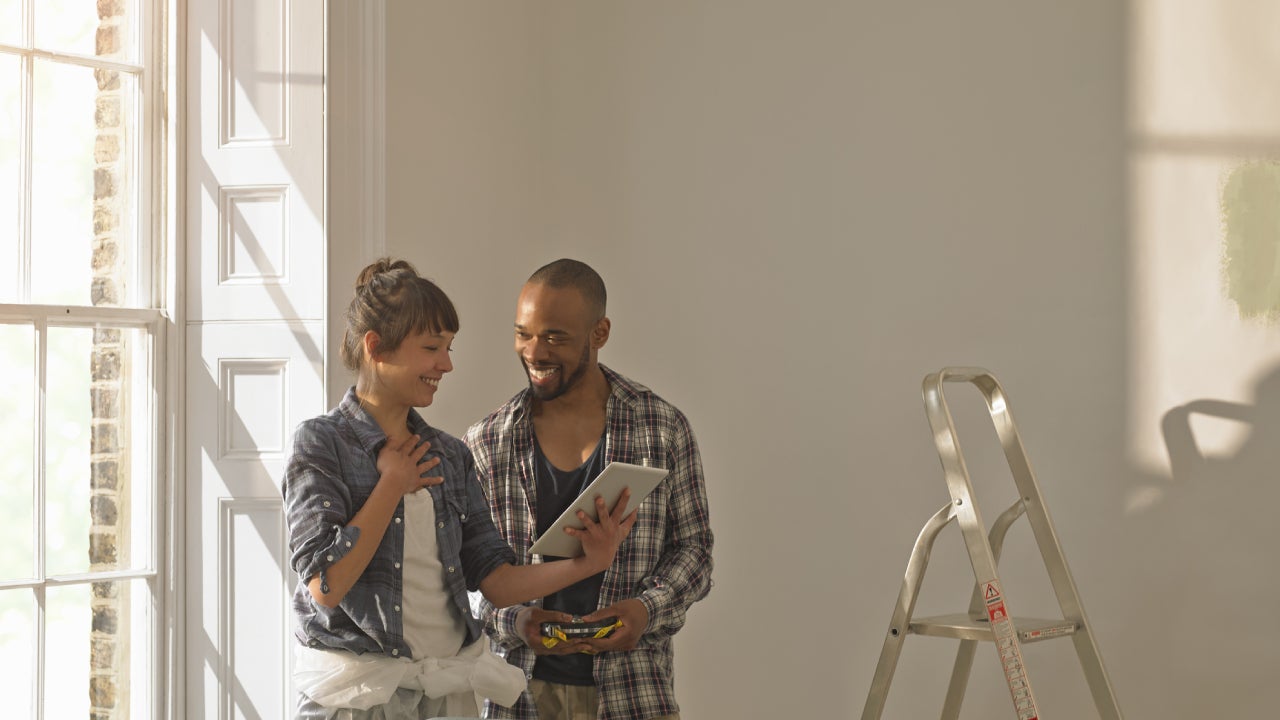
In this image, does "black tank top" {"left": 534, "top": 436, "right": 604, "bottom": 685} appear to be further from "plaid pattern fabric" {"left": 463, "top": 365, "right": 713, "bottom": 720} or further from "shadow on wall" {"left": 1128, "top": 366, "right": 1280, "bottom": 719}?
"shadow on wall" {"left": 1128, "top": 366, "right": 1280, "bottom": 719}

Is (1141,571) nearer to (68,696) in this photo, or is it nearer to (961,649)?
(961,649)

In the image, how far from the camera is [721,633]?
12.2 ft

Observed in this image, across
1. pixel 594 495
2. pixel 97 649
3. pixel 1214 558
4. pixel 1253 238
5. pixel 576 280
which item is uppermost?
pixel 1253 238

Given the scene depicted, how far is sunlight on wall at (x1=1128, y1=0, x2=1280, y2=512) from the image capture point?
296 centimetres

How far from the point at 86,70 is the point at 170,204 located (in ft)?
1.26

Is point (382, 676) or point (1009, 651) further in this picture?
point (1009, 651)

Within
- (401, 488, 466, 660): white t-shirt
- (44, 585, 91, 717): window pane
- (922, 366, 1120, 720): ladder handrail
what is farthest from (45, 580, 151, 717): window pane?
(922, 366, 1120, 720): ladder handrail

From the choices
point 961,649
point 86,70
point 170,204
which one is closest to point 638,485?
→ point 961,649

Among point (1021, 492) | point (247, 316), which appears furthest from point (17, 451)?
point (1021, 492)

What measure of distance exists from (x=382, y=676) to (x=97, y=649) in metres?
1.42

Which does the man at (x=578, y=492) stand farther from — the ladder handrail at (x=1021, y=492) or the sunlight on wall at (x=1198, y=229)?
the sunlight on wall at (x=1198, y=229)

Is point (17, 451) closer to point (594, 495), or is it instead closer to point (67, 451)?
point (67, 451)

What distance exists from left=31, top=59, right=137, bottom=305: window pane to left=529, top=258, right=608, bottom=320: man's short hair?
1.26 metres

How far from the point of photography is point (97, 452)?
9.92 ft
